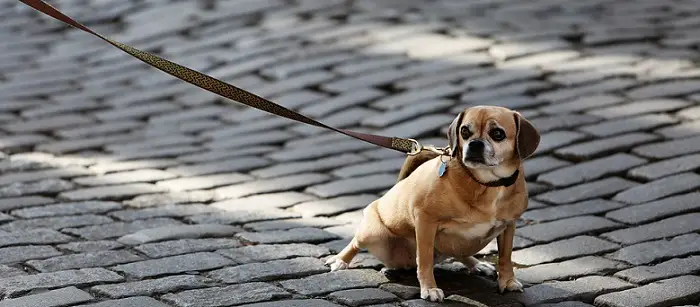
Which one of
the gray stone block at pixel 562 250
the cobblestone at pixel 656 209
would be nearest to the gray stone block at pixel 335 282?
the gray stone block at pixel 562 250

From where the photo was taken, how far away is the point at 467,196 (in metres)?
3.69

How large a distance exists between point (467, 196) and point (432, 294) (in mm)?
354

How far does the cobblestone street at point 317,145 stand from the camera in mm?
4043

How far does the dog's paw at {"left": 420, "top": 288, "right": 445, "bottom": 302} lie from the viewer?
3775 mm

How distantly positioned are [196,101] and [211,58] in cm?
76

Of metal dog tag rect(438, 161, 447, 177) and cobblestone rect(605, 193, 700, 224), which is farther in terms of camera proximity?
cobblestone rect(605, 193, 700, 224)

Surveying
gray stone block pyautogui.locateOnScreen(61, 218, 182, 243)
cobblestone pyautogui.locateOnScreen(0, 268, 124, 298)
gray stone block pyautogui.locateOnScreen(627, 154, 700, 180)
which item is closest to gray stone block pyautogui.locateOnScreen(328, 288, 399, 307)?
cobblestone pyautogui.locateOnScreen(0, 268, 124, 298)

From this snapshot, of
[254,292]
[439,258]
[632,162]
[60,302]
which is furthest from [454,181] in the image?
[632,162]

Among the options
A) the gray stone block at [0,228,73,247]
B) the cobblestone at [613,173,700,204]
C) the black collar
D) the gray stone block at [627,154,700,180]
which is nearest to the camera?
the black collar

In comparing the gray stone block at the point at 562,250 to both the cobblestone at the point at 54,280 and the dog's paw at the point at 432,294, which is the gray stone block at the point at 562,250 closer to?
the dog's paw at the point at 432,294

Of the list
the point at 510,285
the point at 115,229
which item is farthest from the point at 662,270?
the point at 115,229

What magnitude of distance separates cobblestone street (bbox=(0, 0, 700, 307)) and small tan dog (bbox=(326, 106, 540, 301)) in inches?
7.0

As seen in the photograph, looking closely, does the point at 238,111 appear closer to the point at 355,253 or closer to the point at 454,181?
the point at 355,253

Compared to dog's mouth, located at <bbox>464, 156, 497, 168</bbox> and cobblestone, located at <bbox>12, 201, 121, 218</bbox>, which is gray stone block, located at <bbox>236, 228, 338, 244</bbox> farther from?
dog's mouth, located at <bbox>464, 156, 497, 168</bbox>
